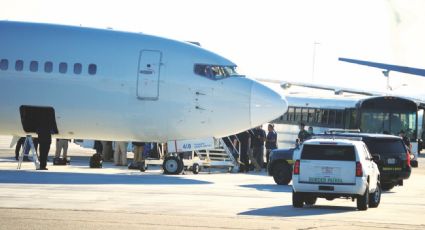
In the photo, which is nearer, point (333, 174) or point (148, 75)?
point (333, 174)

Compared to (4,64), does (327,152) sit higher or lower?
lower

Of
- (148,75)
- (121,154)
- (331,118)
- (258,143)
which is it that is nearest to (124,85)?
(148,75)

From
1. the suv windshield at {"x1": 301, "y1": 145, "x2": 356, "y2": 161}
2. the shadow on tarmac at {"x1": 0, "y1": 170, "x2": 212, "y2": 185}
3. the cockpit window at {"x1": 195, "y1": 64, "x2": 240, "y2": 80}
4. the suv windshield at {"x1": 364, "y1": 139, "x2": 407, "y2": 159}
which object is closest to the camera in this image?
the suv windshield at {"x1": 301, "y1": 145, "x2": 356, "y2": 161}

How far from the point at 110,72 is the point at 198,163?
6.19m

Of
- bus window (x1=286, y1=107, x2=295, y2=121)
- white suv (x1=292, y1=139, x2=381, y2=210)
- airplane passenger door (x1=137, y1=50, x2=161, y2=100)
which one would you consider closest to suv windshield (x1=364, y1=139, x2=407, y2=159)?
airplane passenger door (x1=137, y1=50, x2=161, y2=100)

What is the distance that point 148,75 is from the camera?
1163 inches

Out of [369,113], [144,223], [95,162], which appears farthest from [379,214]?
[369,113]

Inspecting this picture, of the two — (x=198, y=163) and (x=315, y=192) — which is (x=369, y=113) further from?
(x=315, y=192)

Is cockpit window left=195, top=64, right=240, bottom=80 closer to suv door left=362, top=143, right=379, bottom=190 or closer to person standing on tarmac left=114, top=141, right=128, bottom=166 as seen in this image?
suv door left=362, top=143, right=379, bottom=190

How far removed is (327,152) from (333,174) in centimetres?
71

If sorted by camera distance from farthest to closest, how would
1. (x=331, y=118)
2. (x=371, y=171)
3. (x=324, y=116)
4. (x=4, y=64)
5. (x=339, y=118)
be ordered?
(x=324, y=116), (x=331, y=118), (x=339, y=118), (x=4, y=64), (x=371, y=171)

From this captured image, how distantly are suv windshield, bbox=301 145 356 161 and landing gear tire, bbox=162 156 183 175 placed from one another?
9.17 m

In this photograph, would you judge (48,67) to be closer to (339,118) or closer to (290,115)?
(339,118)

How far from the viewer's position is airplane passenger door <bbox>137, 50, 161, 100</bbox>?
2952 cm
